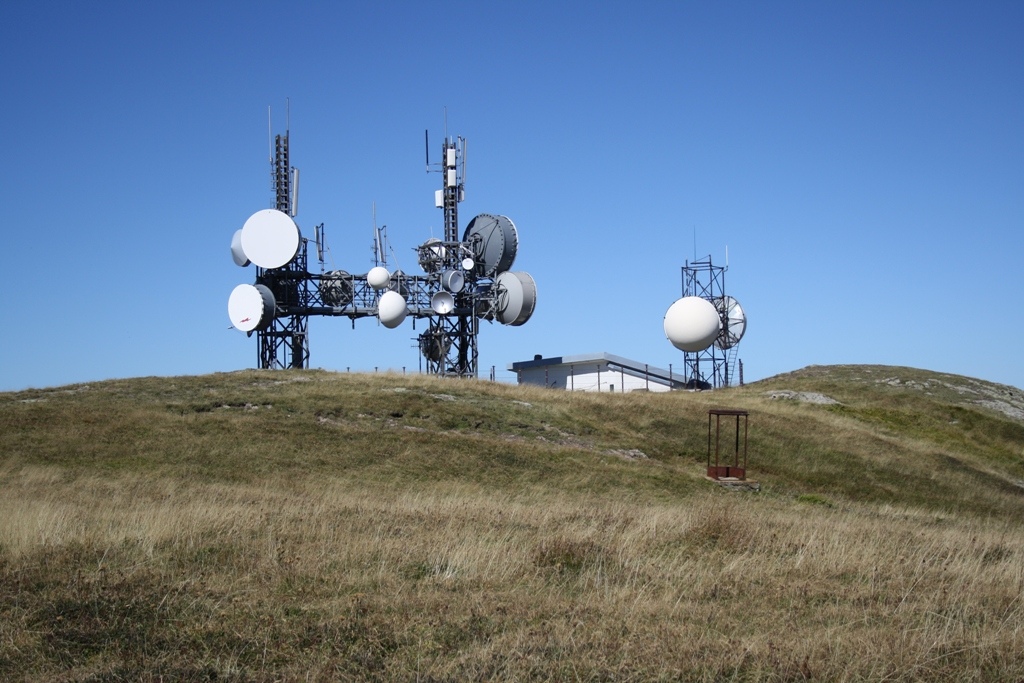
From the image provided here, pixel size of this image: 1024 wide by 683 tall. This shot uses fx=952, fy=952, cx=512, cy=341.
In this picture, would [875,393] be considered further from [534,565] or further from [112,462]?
[534,565]

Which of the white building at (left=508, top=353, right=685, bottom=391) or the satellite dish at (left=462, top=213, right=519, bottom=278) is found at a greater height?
the satellite dish at (left=462, top=213, right=519, bottom=278)

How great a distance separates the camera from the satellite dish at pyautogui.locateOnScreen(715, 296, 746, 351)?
55.6 meters

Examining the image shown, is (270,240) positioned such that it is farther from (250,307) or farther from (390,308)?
(390,308)

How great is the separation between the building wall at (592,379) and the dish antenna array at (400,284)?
14.0 feet

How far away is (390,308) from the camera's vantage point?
5362 cm

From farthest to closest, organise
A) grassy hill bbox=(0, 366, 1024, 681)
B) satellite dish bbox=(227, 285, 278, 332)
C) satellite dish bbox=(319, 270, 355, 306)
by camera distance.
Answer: satellite dish bbox=(319, 270, 355, 306) → satellite dish bbox=(227, 285, 278, 332) → grassy hill bbox=(0, 366, 1024, 681)

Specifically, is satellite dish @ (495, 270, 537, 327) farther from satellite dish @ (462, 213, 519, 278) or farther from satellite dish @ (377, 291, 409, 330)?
satellite dish @ (377, 291, 409, 330)

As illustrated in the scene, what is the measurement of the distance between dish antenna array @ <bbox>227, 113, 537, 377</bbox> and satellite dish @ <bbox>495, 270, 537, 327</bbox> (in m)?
0.06

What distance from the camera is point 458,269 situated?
57094mm

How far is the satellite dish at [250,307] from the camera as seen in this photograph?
4912cm

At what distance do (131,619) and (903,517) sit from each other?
719 inches

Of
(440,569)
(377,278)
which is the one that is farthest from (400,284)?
(440,569)

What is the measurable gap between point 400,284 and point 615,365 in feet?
44.5

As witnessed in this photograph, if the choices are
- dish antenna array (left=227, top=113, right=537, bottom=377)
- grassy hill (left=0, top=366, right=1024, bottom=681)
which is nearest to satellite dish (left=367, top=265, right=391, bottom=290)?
dish antenna array (left=227, top=113, right=537, bottom=377)
